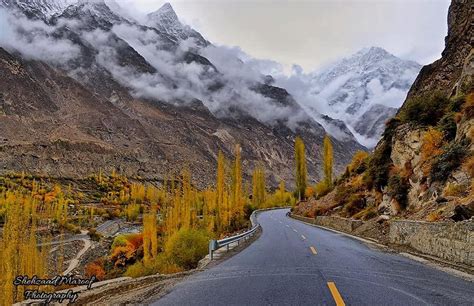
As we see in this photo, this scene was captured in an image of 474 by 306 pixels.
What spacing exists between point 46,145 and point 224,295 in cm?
16066

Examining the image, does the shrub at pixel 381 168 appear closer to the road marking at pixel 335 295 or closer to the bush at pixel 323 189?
the bush at pixel 323 189

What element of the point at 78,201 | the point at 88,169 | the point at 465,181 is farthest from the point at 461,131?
the point at 88,169

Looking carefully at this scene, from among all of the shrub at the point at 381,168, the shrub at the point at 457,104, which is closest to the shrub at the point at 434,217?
the shrub at the point at 457,104

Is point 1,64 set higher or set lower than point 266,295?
higher

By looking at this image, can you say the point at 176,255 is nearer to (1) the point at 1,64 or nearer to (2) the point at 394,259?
(2) the point at 394,259

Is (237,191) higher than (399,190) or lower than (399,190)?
higher

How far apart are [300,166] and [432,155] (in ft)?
150

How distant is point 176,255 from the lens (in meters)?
23.0

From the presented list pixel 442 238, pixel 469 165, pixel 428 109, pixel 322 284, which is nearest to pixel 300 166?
pixel 428 109

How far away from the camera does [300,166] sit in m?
70.1

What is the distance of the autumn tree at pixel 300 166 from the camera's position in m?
69.6

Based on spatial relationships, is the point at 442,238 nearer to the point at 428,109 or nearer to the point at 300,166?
the point at 428,109

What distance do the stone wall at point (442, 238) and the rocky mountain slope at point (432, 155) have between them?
877mm

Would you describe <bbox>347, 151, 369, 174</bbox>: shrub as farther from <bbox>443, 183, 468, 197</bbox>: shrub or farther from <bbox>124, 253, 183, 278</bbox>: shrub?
<bbox>124, 253, 183, 278</bbox>: shrub
